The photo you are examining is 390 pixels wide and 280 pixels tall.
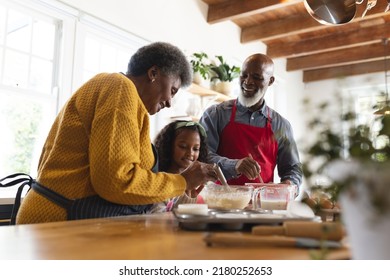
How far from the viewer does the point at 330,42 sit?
5.00 meters

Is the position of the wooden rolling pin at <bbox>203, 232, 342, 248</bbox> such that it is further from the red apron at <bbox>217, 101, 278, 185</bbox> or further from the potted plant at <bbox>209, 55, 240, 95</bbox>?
the potted plant at <bbox>209, 55, 240, 95</bbox>

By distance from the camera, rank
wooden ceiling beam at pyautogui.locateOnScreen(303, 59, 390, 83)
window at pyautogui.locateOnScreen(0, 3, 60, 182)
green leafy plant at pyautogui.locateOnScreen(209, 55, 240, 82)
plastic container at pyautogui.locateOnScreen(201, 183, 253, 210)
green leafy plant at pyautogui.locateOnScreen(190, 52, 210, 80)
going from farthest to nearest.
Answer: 1. wooden ceiling beam at pyautogui.locateOnScreen(303, 59, 390, 83)
2. green leafy plant at pyautogui.locateOnScreen(209, 55, 240, 82)
3. green leafy plant at pyautogui.locateOnScreen(190, 52, 210, 80)
4. window at pyautogui.locateOnScreen(0, 3, 60, 182)
5. plastic container at pyautogui.locateOnScreen(201, 183, 253, 210)

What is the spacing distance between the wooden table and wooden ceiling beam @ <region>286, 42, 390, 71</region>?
5249 mm

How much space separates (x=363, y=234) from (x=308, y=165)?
0.10 meters

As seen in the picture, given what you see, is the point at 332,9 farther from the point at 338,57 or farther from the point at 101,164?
the point at 338,57

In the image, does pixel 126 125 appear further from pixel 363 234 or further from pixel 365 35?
pixel 365 35

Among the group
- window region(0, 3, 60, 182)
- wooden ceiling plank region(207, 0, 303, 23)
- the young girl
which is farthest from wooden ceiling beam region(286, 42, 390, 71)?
the young girl

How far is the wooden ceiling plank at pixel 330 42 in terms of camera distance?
4.64 metres

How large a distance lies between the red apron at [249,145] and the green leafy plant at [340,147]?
5.69 ft

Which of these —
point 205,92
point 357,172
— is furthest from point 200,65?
point 357,172

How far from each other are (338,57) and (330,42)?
0.58 meters

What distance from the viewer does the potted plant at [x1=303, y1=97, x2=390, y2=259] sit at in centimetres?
39

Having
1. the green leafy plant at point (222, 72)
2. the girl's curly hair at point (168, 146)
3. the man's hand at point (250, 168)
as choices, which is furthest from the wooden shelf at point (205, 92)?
the man's hand at point (250, 168)

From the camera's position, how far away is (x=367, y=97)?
20.5 inches
